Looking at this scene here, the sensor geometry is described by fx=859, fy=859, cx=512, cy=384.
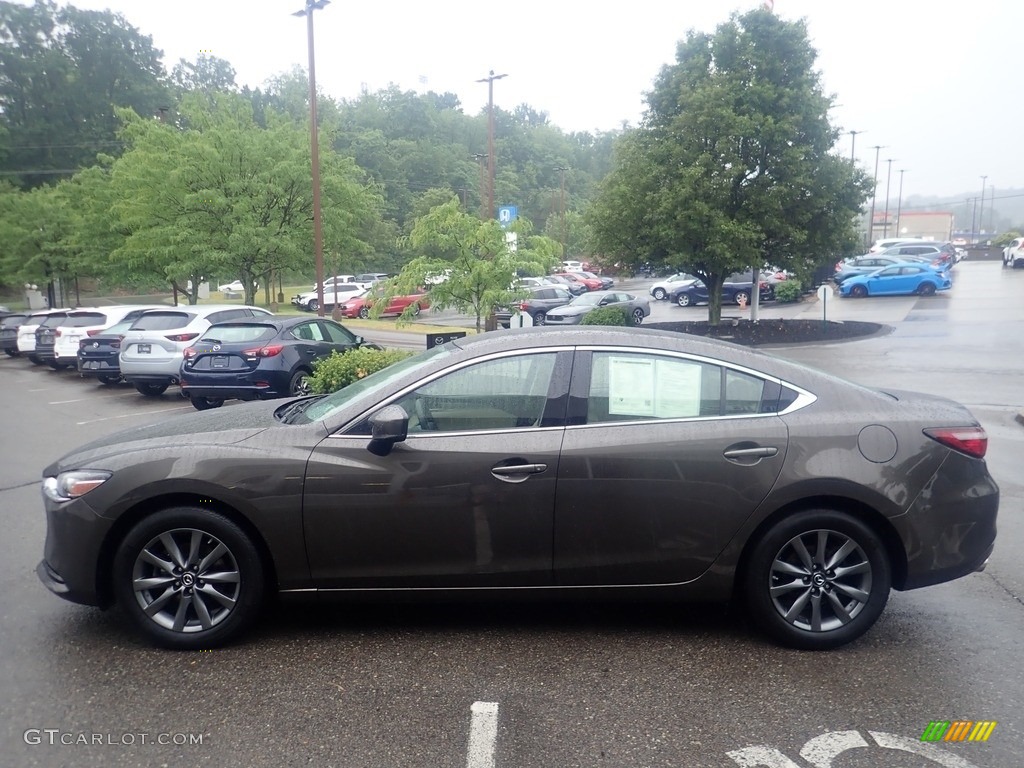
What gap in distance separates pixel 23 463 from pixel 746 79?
66.6ft

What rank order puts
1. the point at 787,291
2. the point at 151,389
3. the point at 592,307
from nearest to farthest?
the point at 151,389 < the point at 592,307 < the point at 787,291

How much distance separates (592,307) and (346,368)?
70.3 feet

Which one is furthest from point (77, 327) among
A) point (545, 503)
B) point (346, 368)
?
point (545, 503)

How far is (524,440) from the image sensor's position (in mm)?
4227

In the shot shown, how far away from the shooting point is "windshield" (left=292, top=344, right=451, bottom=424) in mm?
4482

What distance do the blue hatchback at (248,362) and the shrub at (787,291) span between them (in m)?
28.0

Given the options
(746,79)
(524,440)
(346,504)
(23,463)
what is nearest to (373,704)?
(346,504)

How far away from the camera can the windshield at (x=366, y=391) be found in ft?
14.7

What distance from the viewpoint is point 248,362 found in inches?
494

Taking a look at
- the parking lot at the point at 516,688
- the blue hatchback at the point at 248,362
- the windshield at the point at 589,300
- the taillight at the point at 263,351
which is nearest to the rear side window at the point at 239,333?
the blue hatchback at the point at 248,362

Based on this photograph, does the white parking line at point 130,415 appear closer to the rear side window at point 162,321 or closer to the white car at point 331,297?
the rear side window at point 162,321

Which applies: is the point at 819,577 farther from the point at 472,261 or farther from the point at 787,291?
the point at 787,291

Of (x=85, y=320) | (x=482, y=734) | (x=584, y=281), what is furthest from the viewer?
(x=584, y=281)

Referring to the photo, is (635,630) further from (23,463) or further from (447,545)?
(23,463)
